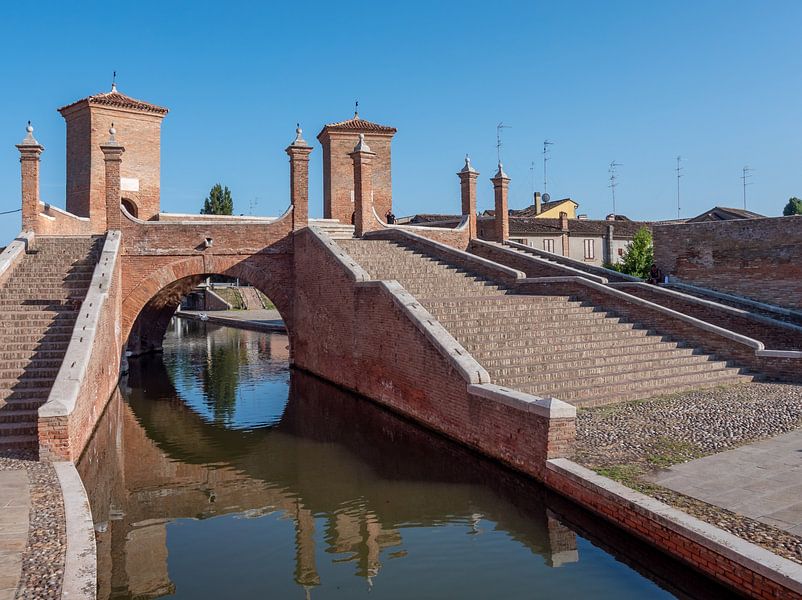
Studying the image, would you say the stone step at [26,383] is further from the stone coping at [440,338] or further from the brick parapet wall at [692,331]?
the brick parapet wall at [692,331]

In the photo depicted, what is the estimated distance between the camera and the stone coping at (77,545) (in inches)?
169

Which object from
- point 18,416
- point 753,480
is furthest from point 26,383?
point 753,480

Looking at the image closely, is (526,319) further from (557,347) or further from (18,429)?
(18,429)

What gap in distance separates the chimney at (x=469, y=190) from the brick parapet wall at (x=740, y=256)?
592 cm

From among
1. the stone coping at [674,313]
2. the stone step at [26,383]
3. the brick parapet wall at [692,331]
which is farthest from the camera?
the stone coping at [674,313]

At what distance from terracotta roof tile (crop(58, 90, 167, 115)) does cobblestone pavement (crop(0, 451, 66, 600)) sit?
1714 cm

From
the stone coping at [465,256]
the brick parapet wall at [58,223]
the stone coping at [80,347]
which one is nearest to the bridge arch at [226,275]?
the stone coping at [80,347]

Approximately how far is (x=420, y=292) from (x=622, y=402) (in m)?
5.69

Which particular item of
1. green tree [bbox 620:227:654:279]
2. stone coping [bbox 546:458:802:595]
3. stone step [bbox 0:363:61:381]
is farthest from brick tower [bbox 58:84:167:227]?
green tree [bbox 620:227:654:279]

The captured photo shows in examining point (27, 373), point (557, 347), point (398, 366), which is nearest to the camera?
point (27, 373)

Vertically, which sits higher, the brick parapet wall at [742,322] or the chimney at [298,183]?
the chimney at [298,183]

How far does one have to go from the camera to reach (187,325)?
1558 inches

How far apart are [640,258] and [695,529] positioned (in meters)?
25.6

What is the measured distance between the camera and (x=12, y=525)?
5332 millimetres
